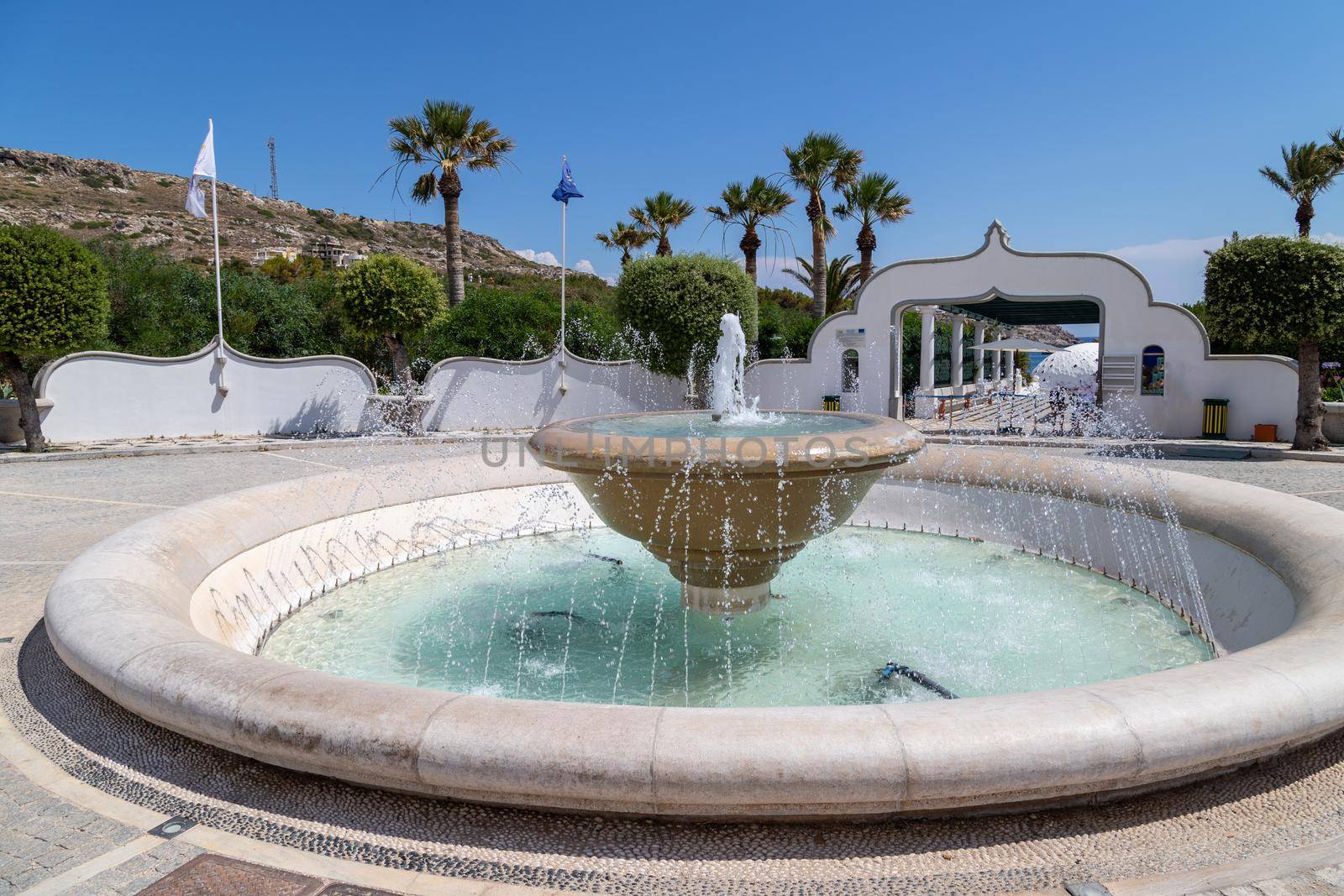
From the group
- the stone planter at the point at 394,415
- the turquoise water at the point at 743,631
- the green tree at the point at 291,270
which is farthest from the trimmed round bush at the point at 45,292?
the green tree at the point at 291,270

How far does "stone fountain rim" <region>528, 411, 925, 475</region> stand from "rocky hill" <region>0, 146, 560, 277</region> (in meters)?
54.6

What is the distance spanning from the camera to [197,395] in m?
19.5

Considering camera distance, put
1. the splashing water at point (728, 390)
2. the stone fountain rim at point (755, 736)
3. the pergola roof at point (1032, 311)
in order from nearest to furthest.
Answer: the stone fountain rim at point (755, 736), the splashing water at point (728, 390), the pergola roof at point (1032, 311)

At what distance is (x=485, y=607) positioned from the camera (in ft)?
21.6

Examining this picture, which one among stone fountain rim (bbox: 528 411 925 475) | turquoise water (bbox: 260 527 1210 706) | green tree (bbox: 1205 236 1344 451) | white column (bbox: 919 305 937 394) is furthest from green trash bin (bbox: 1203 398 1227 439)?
stone fountain rim (bbox: 528 411 925 475)

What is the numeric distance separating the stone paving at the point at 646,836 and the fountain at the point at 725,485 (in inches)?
86.0

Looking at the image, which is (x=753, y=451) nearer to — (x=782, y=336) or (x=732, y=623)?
(x=732, y=623)

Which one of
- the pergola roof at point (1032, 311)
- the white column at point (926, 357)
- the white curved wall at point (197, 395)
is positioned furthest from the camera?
the white column at point (926, 357)

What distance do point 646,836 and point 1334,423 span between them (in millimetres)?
20469

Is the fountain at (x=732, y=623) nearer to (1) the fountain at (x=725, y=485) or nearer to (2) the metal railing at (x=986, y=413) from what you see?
(1) the fountain at (x=725, y=485)

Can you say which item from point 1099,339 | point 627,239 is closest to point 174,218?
point 627,239

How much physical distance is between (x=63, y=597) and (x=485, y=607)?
2.86 meters

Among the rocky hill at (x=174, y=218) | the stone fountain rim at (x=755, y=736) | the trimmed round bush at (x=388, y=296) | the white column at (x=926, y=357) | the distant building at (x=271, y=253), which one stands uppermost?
the rocky hill at (x=174, y=218)

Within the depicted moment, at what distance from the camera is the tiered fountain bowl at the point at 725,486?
15.5ft
